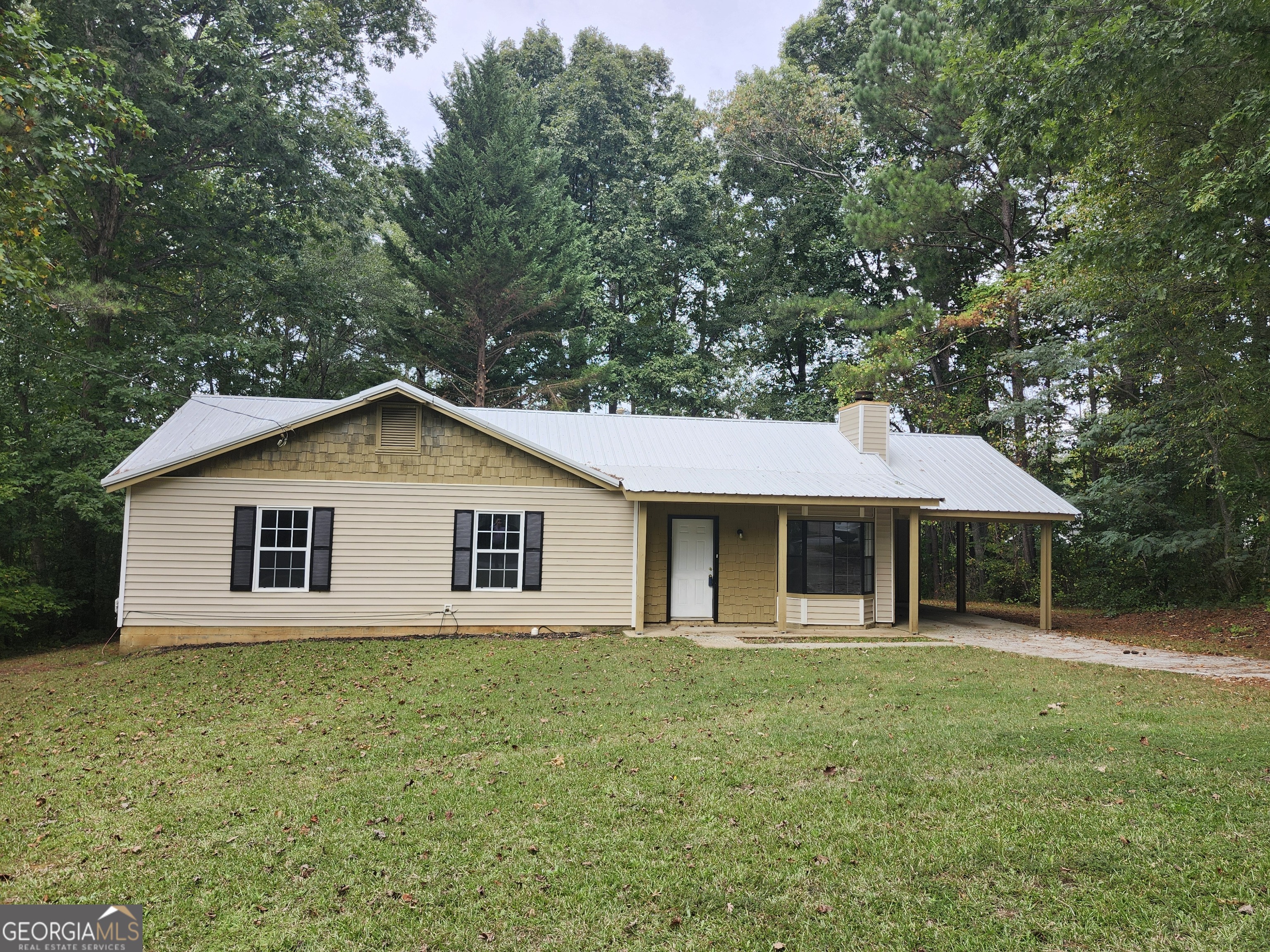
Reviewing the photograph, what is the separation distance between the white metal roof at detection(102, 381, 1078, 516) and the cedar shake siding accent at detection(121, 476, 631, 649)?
2.59 ft

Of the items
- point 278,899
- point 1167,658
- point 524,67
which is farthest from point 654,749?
point 524,67

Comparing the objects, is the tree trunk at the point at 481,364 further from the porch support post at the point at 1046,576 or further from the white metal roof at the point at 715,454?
the porch support post at the point at 1046,576

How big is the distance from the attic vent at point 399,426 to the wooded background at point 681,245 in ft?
16.7

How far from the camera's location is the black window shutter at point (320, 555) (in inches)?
516

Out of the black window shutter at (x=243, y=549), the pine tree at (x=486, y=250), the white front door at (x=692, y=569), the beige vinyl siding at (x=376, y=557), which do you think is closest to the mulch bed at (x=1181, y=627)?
the white front door at (x=692, y=569)

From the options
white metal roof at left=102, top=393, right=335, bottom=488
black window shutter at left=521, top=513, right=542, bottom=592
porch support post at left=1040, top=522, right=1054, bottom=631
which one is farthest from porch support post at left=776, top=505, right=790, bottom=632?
white metal roof at left=102, top=393, right=335, bottom=488

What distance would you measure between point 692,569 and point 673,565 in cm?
40

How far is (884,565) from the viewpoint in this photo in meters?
15.3

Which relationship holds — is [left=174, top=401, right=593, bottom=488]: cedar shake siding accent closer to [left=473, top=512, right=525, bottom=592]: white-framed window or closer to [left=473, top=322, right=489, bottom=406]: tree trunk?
[left=473, top=512, right=525, bottom=592]: white-framed window

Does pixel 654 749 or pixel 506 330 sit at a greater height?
pixel 506 330

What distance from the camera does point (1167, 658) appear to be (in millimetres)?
11875

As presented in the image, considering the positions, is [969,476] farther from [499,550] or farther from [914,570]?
[499,550]

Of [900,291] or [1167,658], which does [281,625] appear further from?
[900,291]

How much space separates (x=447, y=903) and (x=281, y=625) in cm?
1051
